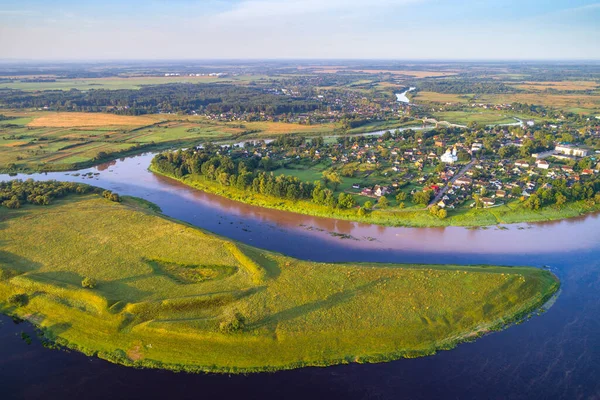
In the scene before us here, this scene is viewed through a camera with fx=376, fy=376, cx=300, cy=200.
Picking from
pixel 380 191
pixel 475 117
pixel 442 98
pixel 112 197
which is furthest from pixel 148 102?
pixel 442 98

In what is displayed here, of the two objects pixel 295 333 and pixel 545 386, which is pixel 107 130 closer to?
pixel 295 333

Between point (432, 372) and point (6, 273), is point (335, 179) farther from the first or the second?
point (6, 273)

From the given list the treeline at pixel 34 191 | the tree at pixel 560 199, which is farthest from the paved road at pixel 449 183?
the treeline at pixel 34 191

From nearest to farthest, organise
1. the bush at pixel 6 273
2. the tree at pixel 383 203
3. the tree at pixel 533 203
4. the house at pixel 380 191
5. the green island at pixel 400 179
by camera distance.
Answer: the bush at pixel 6 273 → the tree at pixel 533 203 → the green island at pixel 400 179 → the tree at pixel 383 203 → the house at pixel 380 191

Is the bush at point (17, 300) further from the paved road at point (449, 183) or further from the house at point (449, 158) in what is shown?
the house at point (449, 158)

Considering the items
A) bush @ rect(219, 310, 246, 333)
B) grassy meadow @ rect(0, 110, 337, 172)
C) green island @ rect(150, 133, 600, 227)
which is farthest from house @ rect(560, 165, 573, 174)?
bush @ rect(219, 310, 246, 333)

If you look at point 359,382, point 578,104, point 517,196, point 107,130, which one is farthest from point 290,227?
point 578,104
